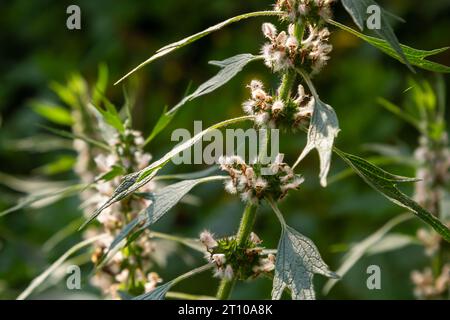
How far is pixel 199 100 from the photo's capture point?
4.61 m

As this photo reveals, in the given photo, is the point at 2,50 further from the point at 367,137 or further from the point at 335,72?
the point at 367,137

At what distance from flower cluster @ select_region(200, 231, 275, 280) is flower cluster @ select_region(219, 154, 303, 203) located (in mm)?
120

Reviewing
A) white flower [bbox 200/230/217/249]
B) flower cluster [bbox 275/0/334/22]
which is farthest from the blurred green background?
flower cluster [bbox 275/0/334/22]

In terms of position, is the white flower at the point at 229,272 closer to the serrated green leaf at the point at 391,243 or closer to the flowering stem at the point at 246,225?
the flowering stem at the point at 246,225

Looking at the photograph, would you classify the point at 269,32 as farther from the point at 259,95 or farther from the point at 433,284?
the point at 433,284

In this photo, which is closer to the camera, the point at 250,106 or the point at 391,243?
the point at 250,106

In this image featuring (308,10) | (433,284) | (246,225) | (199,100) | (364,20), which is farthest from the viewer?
(199,100)

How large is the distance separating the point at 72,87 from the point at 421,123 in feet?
4.66

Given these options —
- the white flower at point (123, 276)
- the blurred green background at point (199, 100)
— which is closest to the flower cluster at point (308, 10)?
the white flower at point (123, 276)

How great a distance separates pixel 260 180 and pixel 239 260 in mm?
192

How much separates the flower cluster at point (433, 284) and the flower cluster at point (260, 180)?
3.48 feet

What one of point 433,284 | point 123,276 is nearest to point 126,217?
point 123,276

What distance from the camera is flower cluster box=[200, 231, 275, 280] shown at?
1.53 meters
